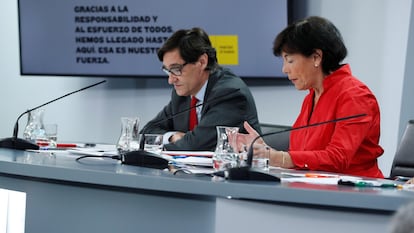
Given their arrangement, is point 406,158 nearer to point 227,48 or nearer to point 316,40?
point 316,40

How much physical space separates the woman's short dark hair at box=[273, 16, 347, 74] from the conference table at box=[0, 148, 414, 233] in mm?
809

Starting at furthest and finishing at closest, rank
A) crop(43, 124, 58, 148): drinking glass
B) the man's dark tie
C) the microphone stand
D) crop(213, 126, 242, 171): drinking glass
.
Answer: the man's dark tie → crop(43, 124, 58, 148): drinking glass → the microphone stand → crop(213, 126, 242, 171): drinking glass

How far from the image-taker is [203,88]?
3.34 metres

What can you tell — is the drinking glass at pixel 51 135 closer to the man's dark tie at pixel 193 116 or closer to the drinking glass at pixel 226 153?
the man's dark tie at pixel 193 116

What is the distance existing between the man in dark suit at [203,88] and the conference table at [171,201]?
2.88 ft

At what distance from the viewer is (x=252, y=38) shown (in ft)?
13.7

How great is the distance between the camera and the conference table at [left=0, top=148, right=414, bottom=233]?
158cm

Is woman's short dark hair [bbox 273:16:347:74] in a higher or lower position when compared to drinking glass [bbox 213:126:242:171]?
higher

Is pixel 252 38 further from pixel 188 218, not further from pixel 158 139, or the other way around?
pixel 188 218

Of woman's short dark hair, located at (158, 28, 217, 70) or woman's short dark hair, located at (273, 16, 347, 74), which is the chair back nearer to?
woman's short dark hair, located at (273, 16, 347, 74)

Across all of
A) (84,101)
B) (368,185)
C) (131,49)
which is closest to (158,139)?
(368,185)

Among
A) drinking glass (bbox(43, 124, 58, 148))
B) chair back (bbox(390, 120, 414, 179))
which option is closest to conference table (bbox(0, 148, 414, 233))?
drinking glass (bbox(43, 124, 58, 148))

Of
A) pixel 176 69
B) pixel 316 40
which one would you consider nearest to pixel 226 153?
pixel 316 40

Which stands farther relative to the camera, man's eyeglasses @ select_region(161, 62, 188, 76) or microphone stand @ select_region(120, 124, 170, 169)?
man's eyeglasses @ select_region(161, 62, 188, 76)
